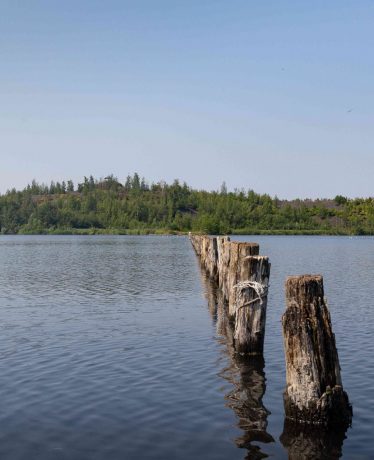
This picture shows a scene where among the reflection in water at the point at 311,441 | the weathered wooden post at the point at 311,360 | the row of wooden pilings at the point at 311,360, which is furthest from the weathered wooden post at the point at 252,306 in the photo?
the reflection in water at the point at 311,441

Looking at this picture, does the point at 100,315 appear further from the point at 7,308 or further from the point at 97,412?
the point at 97,412

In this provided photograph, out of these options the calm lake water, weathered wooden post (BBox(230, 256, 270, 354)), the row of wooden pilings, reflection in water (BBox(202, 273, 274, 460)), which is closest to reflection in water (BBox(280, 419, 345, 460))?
the calm lake water

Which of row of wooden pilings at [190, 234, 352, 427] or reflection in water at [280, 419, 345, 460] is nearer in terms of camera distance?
reflection in water at [280, 419, 345, 460]

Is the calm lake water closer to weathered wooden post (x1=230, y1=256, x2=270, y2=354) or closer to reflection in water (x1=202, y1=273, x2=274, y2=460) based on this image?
reflection in water (x1=202, y1=273, x2=274, y2=460)

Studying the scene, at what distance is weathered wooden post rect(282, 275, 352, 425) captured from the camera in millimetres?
9812

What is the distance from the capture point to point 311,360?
9797mm

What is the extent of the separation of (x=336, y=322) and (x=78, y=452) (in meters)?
14.2

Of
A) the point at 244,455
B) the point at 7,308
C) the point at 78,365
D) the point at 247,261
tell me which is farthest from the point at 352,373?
the point at 7,308

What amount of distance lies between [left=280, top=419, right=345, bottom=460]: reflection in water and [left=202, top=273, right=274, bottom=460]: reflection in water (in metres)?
0.37

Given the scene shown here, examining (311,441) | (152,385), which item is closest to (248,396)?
(152,385)

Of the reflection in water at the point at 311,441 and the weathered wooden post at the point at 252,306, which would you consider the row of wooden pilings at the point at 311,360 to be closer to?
the reflection in water at the point at 311,441

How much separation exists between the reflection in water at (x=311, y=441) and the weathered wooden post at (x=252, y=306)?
464 centimetres

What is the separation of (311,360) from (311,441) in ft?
4.17

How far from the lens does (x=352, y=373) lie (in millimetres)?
13852
